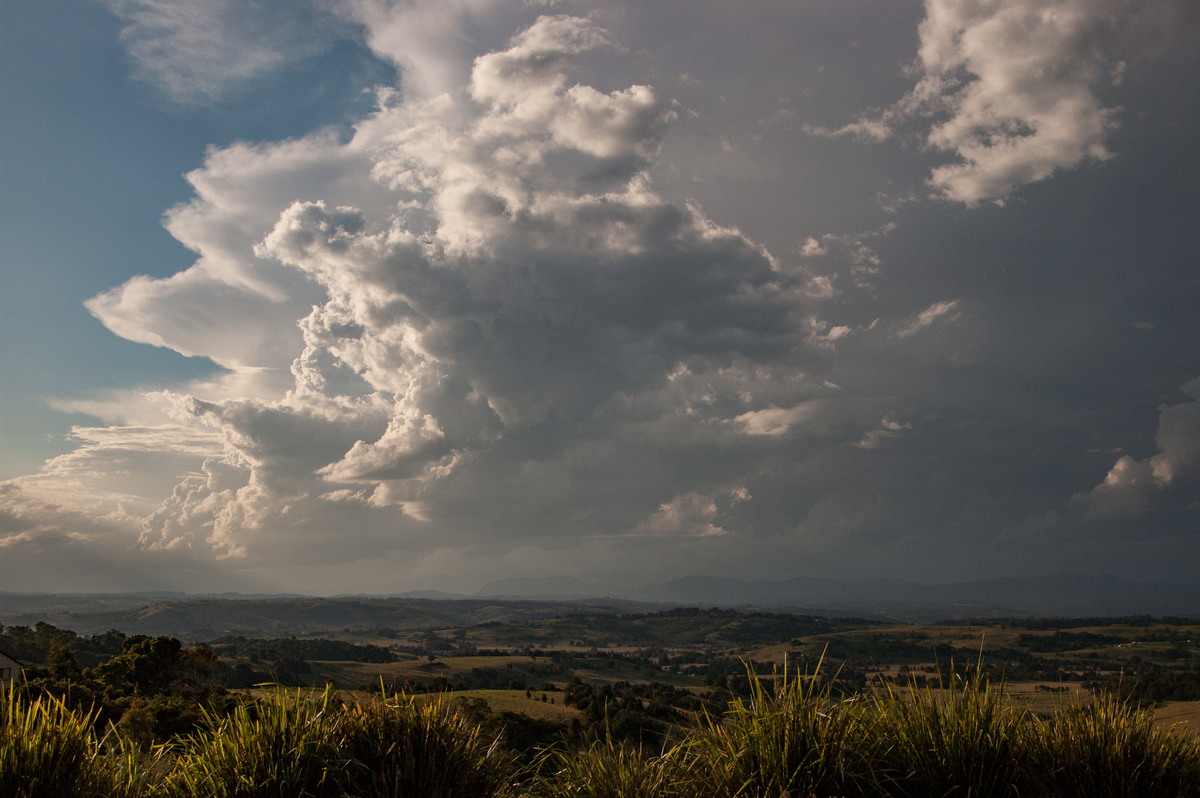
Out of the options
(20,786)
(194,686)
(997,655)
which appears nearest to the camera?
(20,786)

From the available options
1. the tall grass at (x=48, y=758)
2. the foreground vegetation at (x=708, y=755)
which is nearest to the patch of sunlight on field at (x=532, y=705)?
the foreground vegetation at (x=708, y=755)

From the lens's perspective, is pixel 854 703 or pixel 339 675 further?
pixel 339 675

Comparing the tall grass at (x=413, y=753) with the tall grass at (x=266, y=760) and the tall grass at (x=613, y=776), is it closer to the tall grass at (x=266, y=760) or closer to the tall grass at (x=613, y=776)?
the tall grass at (x=266, y=760)

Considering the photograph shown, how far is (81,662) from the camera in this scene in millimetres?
96500

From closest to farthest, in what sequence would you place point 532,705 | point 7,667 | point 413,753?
point 413,753, point 7,667, point 532,705

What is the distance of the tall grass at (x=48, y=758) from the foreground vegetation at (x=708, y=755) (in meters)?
0.03

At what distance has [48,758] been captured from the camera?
378 inches

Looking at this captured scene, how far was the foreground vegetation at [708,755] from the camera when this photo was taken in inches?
398

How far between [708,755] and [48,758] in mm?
9008

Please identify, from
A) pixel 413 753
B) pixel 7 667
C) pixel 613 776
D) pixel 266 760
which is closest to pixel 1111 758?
pixel 613 776

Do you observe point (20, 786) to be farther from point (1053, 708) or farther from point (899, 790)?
point (1053, 708)

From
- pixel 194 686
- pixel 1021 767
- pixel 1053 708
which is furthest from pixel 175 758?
pixel 194 686

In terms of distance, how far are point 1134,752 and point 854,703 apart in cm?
397

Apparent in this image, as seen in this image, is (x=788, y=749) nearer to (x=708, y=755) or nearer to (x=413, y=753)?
(x=708, y=755)
